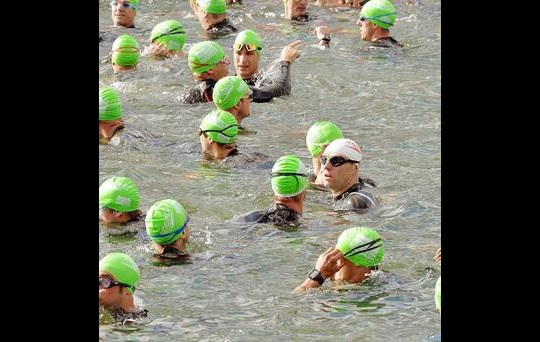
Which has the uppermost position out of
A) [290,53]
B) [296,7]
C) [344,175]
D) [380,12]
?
[380,12]

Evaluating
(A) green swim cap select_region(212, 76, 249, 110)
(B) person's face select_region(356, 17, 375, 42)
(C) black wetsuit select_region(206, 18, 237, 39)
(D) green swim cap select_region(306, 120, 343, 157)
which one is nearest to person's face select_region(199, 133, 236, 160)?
(A) green swim cap select_region(212, 76, 249, 110)

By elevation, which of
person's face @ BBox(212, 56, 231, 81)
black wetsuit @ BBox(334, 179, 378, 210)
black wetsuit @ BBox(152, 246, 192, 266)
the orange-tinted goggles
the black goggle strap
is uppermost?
the orange-tinted goggles

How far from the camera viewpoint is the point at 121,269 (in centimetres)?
832

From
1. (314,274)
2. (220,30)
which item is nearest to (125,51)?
(220,30)

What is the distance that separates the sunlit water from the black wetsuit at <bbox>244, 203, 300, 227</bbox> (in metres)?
0.13

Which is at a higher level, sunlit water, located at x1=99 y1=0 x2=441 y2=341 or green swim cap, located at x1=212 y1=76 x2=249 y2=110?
green swim cap, located at x1=212 y1=76 x2=249 y2=110

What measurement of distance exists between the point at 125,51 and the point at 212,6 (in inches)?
110

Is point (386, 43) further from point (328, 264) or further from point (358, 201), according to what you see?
point (328, 264)

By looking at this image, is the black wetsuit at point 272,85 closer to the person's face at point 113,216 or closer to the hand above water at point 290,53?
the hand above water at point 290,53

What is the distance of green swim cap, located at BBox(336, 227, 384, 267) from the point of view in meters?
8.97

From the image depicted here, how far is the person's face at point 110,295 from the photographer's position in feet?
27.2

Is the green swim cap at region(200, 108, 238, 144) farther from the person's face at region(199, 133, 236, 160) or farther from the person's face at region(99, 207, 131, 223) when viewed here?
the person's face at region(99, 207, 131, 223)
